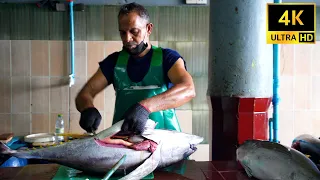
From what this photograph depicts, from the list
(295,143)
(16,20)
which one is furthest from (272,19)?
(16,20)

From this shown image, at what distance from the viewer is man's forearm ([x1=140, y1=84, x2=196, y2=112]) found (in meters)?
1.84

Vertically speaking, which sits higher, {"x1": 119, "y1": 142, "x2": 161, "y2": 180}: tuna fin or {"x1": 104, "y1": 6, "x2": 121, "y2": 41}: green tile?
{"x1": 104, "y1": 6, "x2": 121, "y2": 41}: green tile

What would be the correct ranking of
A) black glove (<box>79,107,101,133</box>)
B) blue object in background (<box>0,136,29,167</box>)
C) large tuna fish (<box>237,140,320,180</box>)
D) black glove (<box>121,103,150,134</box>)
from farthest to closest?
blue object in background (<box>0,136,29,167</box>), black glove (<box>79,107,101,133</box>), black glove (<box>121,103,150,134</box>), large tuna fish (<box>237,140,320,180</box>)

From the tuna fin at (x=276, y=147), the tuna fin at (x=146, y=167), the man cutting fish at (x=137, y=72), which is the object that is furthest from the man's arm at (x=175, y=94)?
the tuna fin at (x=276, y=147)

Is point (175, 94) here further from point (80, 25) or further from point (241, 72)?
point (80, 25)

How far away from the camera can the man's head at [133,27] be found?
2.23 metres

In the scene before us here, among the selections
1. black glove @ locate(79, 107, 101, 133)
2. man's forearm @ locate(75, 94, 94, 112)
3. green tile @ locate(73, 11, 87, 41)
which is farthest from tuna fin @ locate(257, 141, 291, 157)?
green tile @ locate(73, 11, 87, 41)

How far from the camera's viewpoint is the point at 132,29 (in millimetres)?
2238

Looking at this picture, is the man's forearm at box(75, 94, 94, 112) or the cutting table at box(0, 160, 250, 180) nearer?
the cutting table at box(0, 160, 250, 180)

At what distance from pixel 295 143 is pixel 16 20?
3497 millimetres

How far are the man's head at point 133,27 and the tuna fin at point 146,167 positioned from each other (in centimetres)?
82

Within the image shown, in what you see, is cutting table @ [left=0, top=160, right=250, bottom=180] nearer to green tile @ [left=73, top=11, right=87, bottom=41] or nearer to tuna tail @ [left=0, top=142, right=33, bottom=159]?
tuna tail @ [left=0, top=142, right=33, bottom=159]

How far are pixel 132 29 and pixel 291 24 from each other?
1006 millimetres

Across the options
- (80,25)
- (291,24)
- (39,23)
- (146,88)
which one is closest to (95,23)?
(80,25)
